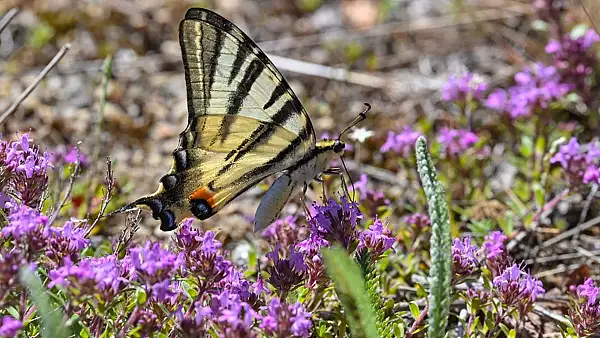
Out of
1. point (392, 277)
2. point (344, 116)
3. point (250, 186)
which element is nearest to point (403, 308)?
point (392, 277)

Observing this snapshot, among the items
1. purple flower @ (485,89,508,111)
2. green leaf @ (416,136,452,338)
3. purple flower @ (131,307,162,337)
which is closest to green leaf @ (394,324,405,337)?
green leaf @ (416,136,452,338)

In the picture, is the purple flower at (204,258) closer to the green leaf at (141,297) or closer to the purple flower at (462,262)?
the green leaf at (141,297)

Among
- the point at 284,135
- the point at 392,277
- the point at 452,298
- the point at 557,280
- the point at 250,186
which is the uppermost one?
the point at 284,135

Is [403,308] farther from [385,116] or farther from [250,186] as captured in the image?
[385,116]

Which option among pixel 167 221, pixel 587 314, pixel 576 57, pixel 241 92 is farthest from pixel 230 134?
pixel 576 57

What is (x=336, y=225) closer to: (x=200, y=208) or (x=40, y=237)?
(x=200, y=208)
